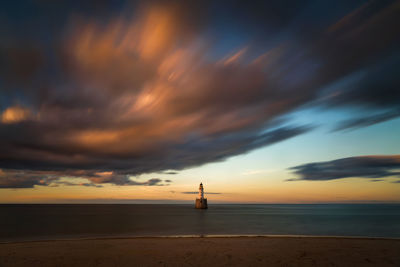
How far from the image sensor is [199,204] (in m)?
132

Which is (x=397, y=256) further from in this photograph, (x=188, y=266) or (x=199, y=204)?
(x=199, y=204)

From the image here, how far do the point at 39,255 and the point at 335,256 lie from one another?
21211 millimetres

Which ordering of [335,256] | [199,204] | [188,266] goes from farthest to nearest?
[199,204] → [335,256] → [188,266]

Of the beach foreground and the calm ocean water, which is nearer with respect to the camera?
the beach foreground

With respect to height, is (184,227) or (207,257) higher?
(207,257)

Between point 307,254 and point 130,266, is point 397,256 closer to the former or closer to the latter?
point 307,254

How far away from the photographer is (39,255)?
18.2 meters

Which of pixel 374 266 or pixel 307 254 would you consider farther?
pixel 307 254

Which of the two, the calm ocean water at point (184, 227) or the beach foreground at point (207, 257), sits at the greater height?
the beach foreground at point (207, 257)

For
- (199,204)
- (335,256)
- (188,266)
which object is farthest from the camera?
(199,204)

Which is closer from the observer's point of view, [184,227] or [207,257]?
[207,257]

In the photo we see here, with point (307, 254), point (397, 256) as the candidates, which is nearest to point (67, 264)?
point (307, 254)

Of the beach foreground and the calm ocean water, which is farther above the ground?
the beach foreground

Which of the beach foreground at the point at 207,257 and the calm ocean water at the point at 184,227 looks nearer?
the beach foreground at the point at 207,257
